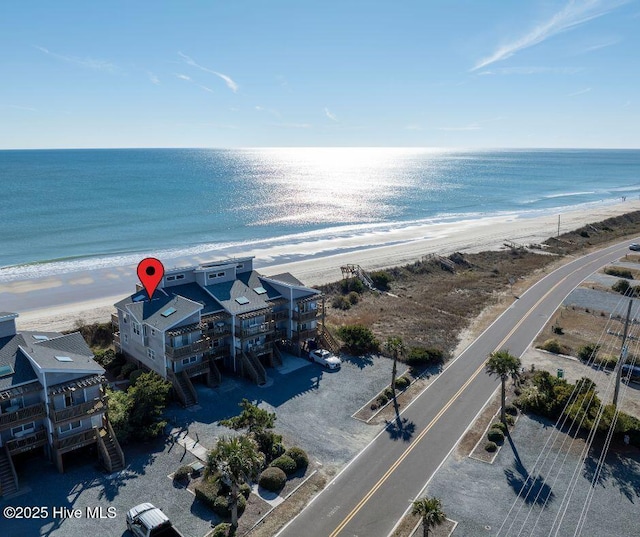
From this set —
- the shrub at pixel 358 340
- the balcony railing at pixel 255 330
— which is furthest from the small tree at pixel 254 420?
the shrub at pixel 358 340

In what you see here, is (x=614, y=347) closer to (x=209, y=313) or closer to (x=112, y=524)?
(x=209, y=313)

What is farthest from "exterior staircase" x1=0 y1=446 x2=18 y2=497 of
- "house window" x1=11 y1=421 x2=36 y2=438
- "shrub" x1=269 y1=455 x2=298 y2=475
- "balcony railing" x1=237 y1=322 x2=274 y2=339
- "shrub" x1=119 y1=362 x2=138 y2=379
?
"balcony railing" x1=237 y1=322 x2=274 y2=339

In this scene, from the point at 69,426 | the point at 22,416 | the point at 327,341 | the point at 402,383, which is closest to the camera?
the point at 22,416

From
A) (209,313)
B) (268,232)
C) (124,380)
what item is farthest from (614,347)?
(268,232)

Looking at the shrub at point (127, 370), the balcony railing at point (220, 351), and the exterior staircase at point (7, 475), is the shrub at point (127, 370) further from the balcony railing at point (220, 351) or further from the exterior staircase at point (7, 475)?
the exterior staircase at point (7, 475)

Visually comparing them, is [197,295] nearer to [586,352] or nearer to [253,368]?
[253,368]

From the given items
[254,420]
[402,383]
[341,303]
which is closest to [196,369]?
[254,420]
